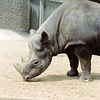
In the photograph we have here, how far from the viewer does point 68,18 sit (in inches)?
173

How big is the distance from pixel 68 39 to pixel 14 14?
6233mm

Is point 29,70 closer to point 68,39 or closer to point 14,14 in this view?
point 68,39

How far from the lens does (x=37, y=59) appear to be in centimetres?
435

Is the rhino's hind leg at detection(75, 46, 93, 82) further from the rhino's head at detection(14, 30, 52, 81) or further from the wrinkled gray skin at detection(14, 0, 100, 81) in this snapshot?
the rhino's head at detection(14, 30, 52, 81)

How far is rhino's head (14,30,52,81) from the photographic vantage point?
4348 millimetres

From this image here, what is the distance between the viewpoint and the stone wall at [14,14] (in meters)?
10.1

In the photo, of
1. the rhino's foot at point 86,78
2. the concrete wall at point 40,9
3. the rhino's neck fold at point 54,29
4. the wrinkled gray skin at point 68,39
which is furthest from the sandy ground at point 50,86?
the concrete wall at point 40,9

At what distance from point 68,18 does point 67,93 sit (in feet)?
4.26

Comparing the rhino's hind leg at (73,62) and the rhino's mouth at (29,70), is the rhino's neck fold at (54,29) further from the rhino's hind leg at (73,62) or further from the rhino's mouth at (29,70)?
the rhino's hind leg at (73,62)

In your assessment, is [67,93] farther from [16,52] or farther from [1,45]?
[1,45]

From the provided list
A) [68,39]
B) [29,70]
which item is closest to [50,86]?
[29,70]

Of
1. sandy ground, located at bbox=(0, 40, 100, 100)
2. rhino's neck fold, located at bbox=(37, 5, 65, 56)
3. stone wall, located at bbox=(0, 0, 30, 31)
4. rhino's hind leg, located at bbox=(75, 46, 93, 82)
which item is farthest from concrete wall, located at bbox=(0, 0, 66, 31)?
rhino's hind leg, located at bbox=(75, 46, 93, 82)

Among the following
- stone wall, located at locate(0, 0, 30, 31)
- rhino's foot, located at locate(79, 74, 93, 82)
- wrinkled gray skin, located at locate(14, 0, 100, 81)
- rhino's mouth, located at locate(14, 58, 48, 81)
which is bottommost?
stone wall, located at locate(0, 0, 30, 31)

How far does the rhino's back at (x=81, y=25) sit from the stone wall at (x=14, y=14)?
5.91 meters
